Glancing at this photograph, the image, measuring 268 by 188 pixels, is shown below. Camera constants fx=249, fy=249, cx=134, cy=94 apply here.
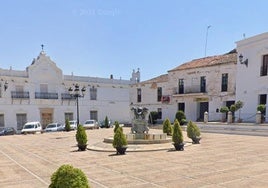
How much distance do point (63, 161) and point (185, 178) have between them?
4.99m

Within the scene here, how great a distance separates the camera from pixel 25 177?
7.19 meters

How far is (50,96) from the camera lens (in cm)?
3139

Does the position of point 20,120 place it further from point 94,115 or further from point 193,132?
point 193,132

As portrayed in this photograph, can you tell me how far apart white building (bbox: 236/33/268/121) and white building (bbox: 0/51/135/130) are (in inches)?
739

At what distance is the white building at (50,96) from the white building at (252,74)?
1876 centimetres

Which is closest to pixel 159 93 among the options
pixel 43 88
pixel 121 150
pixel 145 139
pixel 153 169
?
pixel 43 88

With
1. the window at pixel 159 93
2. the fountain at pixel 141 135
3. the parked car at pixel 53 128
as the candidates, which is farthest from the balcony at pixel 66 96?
the fountain at pixel 141 135

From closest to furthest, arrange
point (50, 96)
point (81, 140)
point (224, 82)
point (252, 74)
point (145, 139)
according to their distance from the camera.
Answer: point (81, 140) → point (145, 139) → point (252, 74) → point (224, 82) → point (50, 96)

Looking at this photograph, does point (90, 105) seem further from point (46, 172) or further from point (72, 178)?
point (72, 178)

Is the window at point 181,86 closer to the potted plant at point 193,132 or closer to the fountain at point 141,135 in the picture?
the fountain at point 141,135

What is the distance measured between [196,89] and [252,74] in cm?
780

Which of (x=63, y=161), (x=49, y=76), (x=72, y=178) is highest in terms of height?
(x=49, y=76)

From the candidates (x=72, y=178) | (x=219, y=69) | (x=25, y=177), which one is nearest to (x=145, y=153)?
(x=25, y=177)

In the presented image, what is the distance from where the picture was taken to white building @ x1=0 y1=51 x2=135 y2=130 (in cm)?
2873
